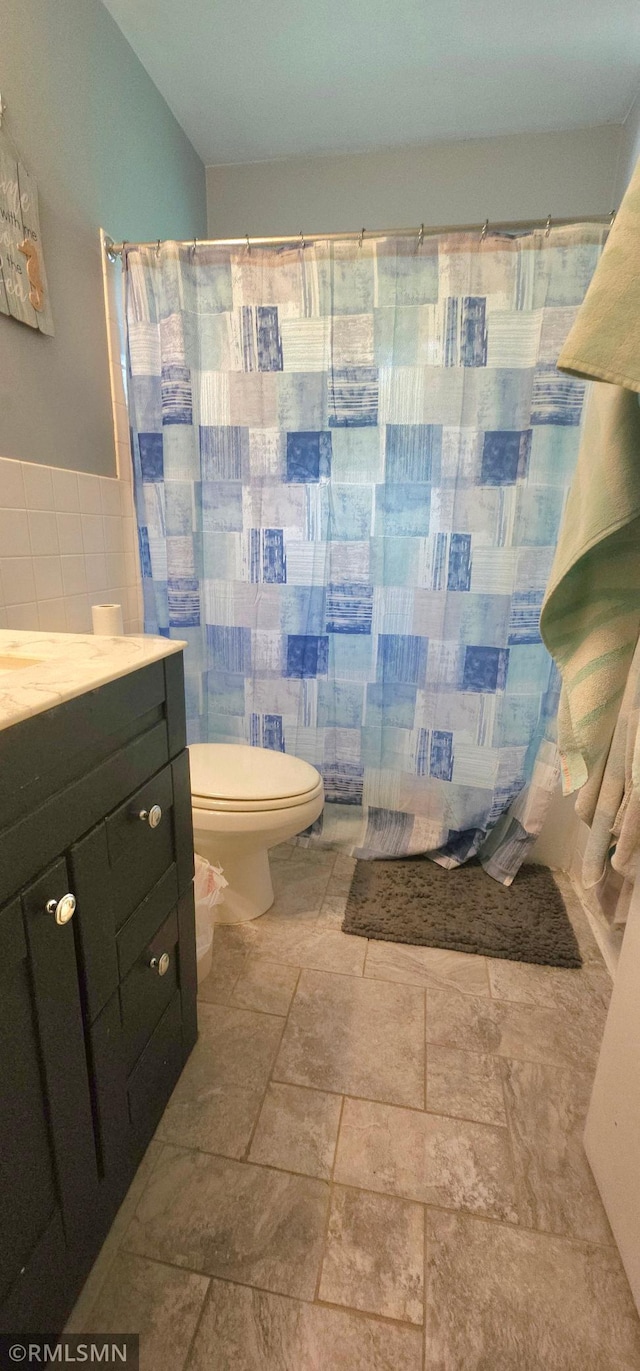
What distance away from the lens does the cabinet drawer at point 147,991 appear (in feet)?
2.79

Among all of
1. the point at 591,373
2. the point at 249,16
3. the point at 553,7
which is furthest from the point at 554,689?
the point at 249,16

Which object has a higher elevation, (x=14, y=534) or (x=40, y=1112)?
(x=14, y=534)

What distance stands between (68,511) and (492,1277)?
1.66 m

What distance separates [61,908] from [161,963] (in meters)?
0.36

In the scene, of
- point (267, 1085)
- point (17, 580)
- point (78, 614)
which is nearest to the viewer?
point (267, 1085)

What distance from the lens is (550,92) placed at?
160 centimetres

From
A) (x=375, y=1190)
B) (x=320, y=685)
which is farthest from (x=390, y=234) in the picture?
(x=375, y=1190)

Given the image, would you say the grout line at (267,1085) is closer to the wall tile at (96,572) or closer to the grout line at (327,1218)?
the grout line at (327,1218)

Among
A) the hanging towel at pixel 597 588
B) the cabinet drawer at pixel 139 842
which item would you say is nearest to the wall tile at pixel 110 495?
the cabinet drawer at pixel 139 842

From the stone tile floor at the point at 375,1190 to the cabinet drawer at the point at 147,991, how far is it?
27 centimetres

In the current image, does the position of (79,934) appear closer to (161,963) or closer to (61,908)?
(61,908)

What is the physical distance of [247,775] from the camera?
148 centimetres

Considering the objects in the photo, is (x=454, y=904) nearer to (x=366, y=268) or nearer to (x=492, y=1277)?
(x=492, y=1277)

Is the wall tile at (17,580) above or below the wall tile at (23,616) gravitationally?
above
